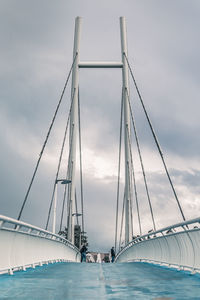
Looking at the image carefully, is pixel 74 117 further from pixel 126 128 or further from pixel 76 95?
pixel 126 128

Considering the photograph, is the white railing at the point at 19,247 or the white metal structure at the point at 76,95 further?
the white metal structure at the point at 76,95

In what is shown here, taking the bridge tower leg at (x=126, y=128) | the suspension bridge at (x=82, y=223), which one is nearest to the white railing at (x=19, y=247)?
the suspension bridge at (x=82, y=223)

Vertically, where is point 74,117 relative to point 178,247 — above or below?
above

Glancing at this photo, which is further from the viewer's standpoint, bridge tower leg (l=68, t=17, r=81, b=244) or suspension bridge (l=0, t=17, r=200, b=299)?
bridge tower leg (l=68, t=17, r=81, b=244)

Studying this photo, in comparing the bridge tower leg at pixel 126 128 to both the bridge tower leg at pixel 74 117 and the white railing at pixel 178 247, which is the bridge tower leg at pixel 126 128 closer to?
the bridge tower leg at pixel 74 117

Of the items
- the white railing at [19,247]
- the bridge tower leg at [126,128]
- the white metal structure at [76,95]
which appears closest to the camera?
the white railing at [19,247]

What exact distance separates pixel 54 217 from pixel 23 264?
15.1 metres

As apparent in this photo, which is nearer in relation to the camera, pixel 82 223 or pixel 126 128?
pixel 126 128

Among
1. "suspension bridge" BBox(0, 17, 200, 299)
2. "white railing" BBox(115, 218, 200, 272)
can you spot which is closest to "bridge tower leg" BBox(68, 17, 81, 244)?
"suspension bridge" BBox(0, 17, 200, 299)

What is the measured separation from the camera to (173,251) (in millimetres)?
14078

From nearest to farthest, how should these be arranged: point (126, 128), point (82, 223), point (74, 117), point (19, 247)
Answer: point (19, 247)
point (126, 128)
point (74, 117)
point (82, 223)

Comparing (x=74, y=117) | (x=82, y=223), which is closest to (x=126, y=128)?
(x=74, y=117)

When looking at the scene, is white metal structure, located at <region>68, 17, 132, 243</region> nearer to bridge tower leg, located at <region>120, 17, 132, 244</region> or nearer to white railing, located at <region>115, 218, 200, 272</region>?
bridge tower leg, located at <region>120, 17, 132, 244</region>

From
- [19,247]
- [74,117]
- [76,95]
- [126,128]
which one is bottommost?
[19,247]
